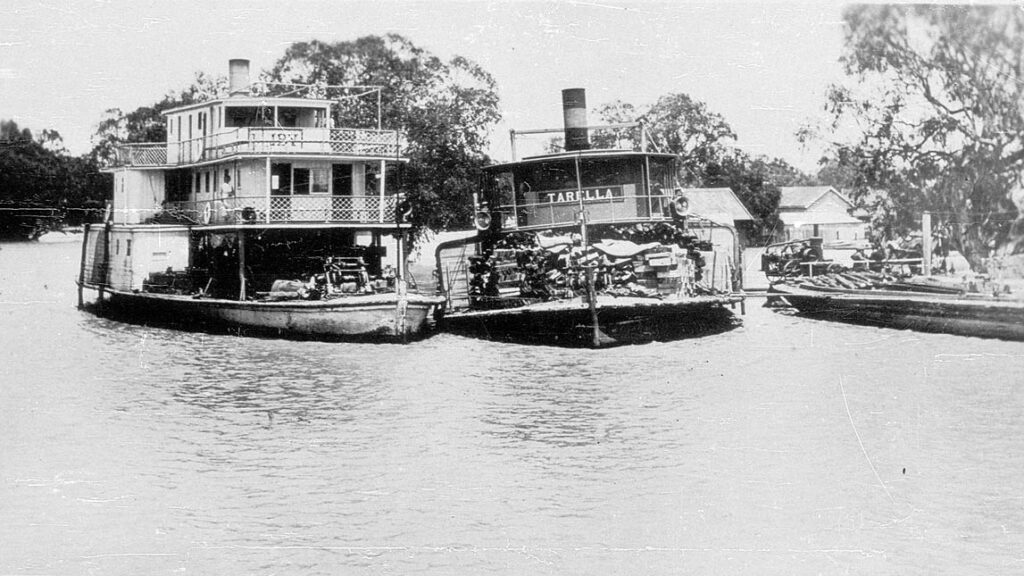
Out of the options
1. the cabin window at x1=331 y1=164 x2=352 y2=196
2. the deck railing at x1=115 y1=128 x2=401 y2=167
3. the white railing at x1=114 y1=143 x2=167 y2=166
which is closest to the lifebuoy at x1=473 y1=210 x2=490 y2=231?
the deck railing at x1=115 y1=128 x2=401 y2=167

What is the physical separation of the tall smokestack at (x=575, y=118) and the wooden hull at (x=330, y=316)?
628 centimetres

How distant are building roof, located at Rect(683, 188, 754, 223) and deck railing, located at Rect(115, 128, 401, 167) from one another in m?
9.71

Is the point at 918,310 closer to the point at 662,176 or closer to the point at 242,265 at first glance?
the point at 662,176

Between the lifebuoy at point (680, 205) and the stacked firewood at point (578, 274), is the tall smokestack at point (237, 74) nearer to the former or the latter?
the stacked firewood at point (578, 274)

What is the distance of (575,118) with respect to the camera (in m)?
27.5

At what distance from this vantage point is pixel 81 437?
43.0 ft

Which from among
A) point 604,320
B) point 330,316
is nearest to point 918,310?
point 604,320

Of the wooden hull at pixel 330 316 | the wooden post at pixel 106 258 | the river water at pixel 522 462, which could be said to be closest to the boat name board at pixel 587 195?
the wooden hull at pixel 330 316

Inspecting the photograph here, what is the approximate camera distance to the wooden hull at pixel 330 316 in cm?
2292

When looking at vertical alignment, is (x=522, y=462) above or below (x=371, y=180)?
below

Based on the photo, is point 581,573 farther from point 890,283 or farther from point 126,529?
point 890,283

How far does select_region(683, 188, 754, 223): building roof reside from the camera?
30.7 m

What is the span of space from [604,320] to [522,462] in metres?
9.84

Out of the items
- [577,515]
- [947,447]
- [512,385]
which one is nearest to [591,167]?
[512,385]
